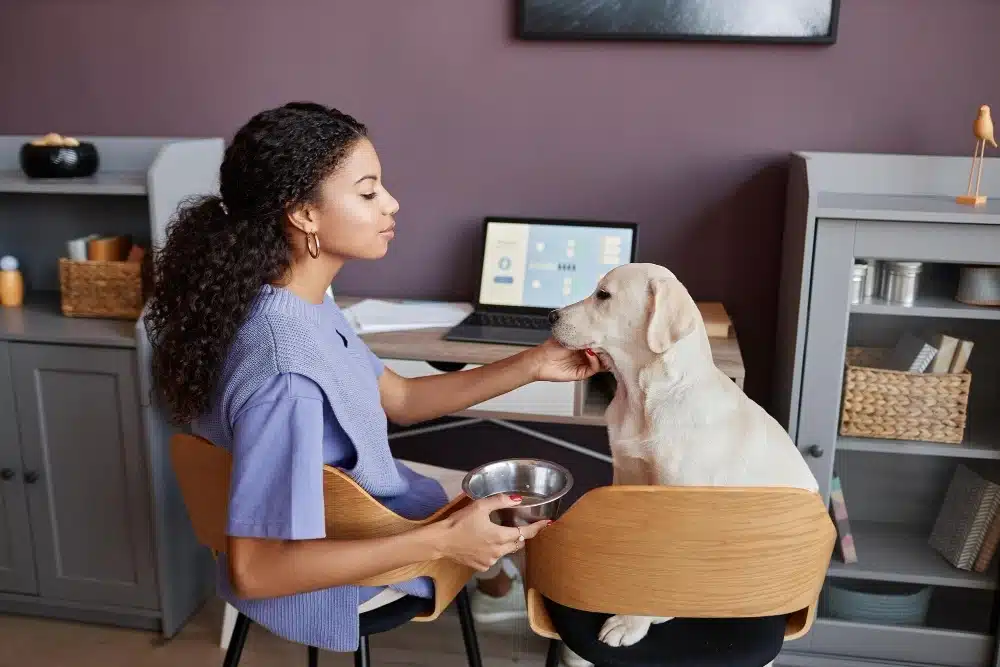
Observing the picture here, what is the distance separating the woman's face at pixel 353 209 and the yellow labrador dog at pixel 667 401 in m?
0.40

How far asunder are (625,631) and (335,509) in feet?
1.62

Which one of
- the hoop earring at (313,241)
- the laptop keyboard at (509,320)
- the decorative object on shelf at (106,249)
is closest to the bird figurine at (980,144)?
the laptop keyboard at (509,320)

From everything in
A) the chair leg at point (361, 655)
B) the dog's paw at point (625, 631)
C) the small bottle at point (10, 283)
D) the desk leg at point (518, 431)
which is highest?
the small bottle at point (10, 283)

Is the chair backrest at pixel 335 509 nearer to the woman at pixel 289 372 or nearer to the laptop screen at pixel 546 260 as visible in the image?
the woman at pixel 289 372

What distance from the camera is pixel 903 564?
7.39 feet

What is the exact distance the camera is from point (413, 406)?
1842 mm

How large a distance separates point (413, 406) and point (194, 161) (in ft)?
3.51

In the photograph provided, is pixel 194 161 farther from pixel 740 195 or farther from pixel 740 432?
pixel 740 432

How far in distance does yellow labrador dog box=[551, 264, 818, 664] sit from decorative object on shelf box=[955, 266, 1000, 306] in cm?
76

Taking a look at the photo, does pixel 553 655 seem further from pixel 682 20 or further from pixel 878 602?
pixel 682 20

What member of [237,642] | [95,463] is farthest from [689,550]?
[95,463]

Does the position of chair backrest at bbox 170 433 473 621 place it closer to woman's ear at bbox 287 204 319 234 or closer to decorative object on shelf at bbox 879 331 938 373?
woman's ear at bbox 287 204 319 234

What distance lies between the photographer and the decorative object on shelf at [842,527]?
7.33ft

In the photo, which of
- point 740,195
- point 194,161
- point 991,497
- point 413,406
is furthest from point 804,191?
point 194,161
